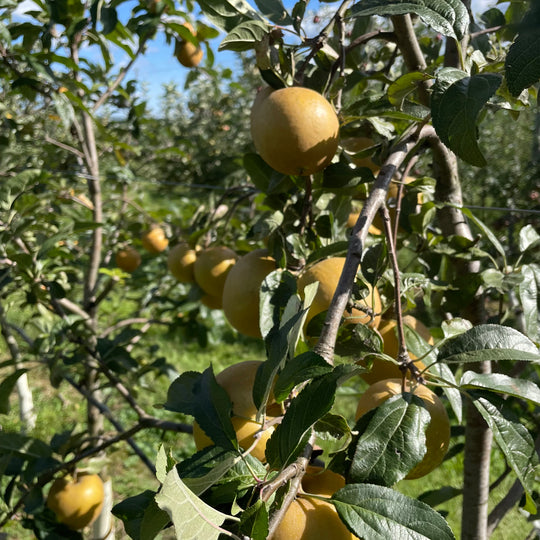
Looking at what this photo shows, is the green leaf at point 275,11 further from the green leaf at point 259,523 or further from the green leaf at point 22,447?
the green leaf at point 22,447

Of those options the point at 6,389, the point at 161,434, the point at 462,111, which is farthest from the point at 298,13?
the point at 161,434

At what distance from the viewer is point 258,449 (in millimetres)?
512

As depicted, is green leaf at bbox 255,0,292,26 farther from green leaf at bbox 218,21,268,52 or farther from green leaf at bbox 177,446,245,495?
green leaf at bbox 177,446,245,495

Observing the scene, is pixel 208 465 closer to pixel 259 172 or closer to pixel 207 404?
pixel 207 404

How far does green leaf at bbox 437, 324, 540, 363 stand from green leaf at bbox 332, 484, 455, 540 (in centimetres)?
16

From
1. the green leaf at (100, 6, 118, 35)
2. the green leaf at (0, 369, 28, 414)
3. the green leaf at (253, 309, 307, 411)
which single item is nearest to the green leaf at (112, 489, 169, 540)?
the green leaf at (253, 309, 307, 411)

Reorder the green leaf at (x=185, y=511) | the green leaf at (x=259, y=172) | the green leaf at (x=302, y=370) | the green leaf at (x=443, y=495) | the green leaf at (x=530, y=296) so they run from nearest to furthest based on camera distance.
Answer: the green leaf at (x=185, y=511) → the green leaf at (x=302, y=370) → the green leaf at (x=530, y=296) → the green leaf at (x=259, y=172) → the green leaf at (x=443, y=495)

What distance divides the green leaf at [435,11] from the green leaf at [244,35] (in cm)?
17

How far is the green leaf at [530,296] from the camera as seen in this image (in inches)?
27.0

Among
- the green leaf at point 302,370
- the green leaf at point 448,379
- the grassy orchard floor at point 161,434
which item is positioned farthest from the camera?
the grassy orchard floor at point 161,434

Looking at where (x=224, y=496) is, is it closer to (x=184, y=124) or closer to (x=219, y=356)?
(x=219, y=356)

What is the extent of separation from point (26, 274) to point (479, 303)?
801 mm

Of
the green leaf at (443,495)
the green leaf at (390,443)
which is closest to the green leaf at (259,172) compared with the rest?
the green leaf at (390,443)

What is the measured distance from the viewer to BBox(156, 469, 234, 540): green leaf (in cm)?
32
